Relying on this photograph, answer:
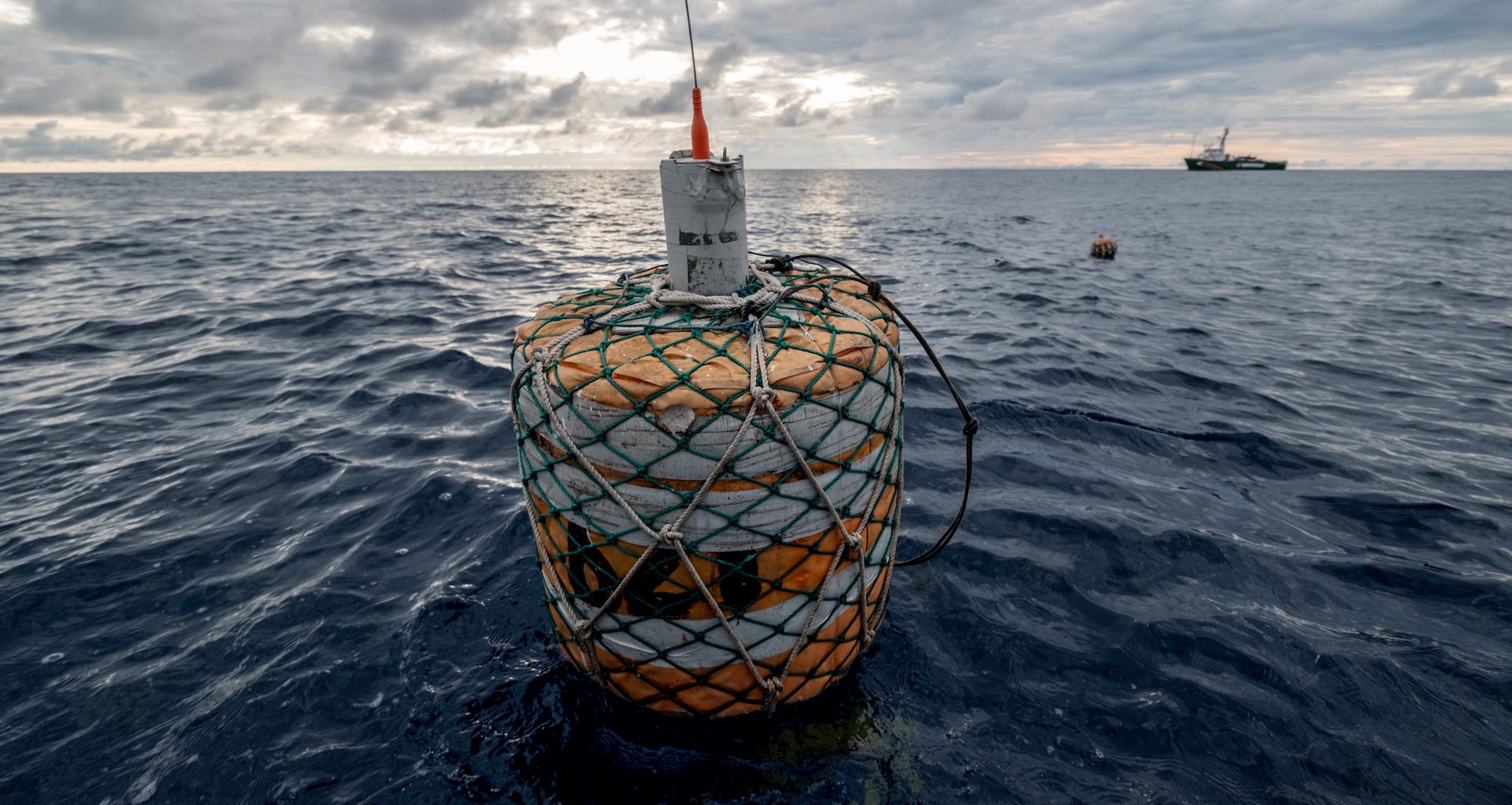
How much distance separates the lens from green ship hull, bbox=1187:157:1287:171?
372 feet

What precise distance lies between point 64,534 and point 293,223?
30.8m

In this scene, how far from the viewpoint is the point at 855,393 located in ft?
8.79

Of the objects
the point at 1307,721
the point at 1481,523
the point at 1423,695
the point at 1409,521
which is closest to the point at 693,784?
the point at 1307,721

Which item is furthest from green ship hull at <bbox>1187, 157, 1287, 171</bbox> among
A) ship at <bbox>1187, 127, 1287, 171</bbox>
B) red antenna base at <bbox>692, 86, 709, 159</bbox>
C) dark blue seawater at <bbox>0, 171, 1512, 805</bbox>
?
red antenna base at <bbox>692, 86, 709, 159</bbox>

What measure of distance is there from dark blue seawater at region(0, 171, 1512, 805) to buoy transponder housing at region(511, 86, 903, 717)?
665 millimetres

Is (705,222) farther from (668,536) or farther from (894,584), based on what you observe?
(894,584)

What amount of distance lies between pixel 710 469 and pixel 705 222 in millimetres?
1273

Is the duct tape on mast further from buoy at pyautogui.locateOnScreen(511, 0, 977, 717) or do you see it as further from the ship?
the ship

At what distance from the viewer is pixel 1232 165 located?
113 metres

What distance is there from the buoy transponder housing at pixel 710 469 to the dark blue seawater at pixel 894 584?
2.18 ft

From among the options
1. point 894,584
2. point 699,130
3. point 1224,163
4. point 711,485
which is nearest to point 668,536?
point 711,485

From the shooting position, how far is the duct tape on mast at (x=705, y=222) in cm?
292

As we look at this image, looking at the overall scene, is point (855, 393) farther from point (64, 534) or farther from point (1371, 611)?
point (64, 534)

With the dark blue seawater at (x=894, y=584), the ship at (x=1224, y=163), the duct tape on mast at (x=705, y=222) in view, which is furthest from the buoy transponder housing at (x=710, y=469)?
the ship at (x=1224, y=163)
